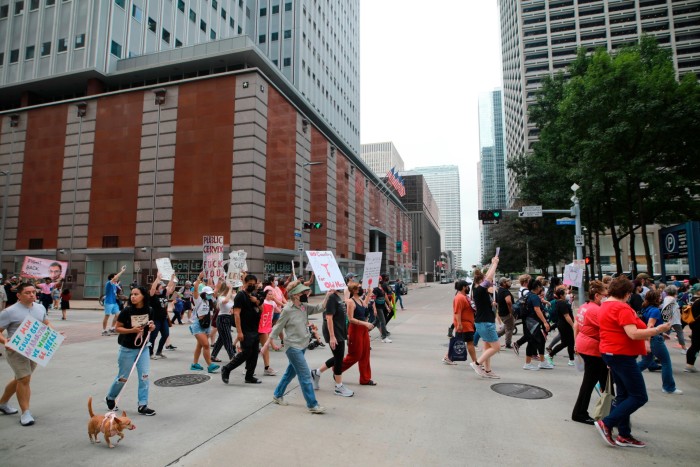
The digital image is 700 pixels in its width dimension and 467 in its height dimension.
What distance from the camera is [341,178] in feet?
141

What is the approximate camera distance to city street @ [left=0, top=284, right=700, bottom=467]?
13.8 feet

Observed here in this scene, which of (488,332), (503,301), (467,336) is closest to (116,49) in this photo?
(503,301)

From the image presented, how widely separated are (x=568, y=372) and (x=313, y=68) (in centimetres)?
5184

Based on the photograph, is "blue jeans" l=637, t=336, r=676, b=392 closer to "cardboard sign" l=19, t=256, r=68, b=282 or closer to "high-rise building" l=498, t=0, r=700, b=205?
"cardboard sign" l=19, t=256, r=68, b=282

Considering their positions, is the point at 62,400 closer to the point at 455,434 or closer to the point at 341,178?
the point at 455,434

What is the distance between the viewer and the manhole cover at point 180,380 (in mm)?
7039

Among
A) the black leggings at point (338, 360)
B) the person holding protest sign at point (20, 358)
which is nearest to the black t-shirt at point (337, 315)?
the black leggings at point (338, 360)

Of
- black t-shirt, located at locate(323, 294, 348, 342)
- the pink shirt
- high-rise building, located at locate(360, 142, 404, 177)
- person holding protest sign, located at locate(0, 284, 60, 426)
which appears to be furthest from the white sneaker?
high-rise building, located at locate(360, 142, 404, 177)

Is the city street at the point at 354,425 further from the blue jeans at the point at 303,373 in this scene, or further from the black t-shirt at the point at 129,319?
the black t-shirt at the point at 129,319

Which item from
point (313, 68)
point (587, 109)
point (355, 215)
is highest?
point (313, 68)

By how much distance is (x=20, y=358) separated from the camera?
199 inches

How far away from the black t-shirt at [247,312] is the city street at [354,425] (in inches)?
39.7

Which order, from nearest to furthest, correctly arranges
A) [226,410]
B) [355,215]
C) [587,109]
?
1. [226,410]
2. [587,109]
3. [355,215]

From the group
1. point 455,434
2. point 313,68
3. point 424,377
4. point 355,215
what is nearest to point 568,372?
point 424,377
